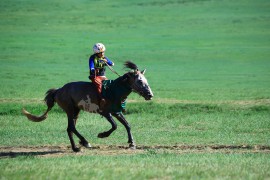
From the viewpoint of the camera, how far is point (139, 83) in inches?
482

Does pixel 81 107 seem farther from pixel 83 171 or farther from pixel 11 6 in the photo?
Answer: pixel 11 6

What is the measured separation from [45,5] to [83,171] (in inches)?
2114

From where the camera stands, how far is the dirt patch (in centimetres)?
1199

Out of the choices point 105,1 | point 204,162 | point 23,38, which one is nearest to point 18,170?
point 204,162

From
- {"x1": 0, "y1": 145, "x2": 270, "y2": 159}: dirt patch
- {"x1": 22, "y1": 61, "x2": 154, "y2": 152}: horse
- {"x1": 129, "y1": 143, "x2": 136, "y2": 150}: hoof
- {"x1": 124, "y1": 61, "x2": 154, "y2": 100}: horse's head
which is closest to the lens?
{"x1": 0, "y1": 145, "x2": 270, "y2": 159}: dirt patch

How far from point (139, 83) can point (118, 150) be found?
132 cm

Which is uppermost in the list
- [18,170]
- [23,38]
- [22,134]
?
[18,170]

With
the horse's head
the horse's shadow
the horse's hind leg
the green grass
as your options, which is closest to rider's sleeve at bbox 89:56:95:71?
the horse's head

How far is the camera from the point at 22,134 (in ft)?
48.4

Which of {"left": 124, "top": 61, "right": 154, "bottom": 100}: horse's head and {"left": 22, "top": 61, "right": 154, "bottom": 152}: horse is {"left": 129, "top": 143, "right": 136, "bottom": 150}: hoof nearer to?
{"left": 22, "top": 61, "right": 154, "bottom": 152}: horse

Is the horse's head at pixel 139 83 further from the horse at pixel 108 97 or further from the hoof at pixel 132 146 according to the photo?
the hoof at pixel 132 146

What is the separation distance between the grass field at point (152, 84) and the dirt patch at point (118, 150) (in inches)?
0.8

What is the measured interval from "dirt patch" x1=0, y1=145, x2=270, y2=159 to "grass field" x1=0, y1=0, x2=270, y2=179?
19 millimetres

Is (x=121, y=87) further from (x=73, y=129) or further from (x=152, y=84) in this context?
(x=152, y=84)
